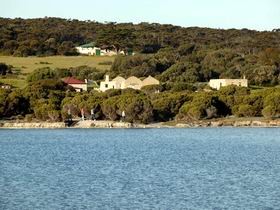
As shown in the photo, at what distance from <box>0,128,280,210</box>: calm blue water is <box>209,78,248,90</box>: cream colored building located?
2757 centimetres

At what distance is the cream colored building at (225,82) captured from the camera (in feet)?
342

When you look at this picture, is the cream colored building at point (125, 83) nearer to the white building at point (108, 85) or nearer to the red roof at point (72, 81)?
the white building at point (108, 85)

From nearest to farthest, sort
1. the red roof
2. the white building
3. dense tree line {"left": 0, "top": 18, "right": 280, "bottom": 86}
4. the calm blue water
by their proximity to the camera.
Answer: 1. the calm blue water
2. the white building
3. the red roof
4. dense tree line {"left": 0, "top": 18, "right": 280, "bottom": 86}

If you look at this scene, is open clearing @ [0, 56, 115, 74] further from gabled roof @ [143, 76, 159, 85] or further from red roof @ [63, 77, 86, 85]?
gabled roof @ [143, 76, 159, 85]

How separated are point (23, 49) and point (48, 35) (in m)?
19.0

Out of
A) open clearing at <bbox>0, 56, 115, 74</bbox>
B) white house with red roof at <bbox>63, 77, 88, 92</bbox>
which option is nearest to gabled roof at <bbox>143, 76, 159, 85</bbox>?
white house with red roof at <bbox>63, 77, 88, 92</bbox>

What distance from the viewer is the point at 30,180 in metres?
39.9

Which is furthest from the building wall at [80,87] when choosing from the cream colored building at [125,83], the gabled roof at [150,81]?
the gabled roof at [150,81]

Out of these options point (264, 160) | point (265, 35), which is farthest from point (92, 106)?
point (265, 35)

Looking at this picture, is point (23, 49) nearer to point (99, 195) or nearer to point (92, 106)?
point (92, 106)

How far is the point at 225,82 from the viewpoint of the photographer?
105750 millimetres

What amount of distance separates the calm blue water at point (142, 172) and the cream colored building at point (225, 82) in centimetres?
2757

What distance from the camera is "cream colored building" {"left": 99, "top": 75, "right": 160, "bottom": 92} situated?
105 m

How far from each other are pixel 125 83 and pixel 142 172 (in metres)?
62.1
